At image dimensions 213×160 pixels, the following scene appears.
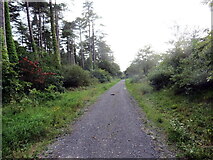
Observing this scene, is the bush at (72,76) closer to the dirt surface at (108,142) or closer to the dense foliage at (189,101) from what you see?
the dense foliage at (189,101)

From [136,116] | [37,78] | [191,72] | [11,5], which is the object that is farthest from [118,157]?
[11,5]

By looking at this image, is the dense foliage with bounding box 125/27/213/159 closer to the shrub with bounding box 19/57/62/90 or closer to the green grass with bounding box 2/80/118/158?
the green grass with bounding box 2/80/118/158

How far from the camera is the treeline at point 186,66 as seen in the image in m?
3.72

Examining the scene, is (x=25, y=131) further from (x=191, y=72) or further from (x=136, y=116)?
(x=191, y=72)

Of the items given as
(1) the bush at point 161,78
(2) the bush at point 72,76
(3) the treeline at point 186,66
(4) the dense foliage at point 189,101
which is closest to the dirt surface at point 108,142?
(4) the dense foliage at point 189,101

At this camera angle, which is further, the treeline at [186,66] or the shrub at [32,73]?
the shrub at [32,73]

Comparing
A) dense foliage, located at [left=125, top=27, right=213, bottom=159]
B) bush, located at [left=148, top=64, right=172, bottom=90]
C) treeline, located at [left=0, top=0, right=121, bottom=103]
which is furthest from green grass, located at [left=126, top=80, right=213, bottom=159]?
treeline, located at [left=0, top=0, right=121, bottom=103]

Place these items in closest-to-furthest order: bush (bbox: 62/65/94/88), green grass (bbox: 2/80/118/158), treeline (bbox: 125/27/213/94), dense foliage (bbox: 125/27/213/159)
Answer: green grass (bbox: 2/80/118/158) < dense foliage (bbox: 125/27/213/159) < treeline (bbox: 125/27/213/94) < bush (bbox: 62/65/94/88)

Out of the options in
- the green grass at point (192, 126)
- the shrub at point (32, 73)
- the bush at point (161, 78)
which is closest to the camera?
the green grass at point (192, 126)

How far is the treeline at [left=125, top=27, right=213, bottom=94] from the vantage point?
372 centimetres

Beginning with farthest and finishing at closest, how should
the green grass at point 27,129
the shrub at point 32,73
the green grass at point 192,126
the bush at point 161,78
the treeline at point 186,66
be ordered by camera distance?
the bush at point 161,78 < the shrub at point 32,73 < the treeline at point 186,66 < the green grass at point 27,129 < the green grass at point 192,126

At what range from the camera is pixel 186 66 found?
6.10m

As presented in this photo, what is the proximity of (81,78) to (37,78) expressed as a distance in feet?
17.9

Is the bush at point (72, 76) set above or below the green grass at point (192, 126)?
above
